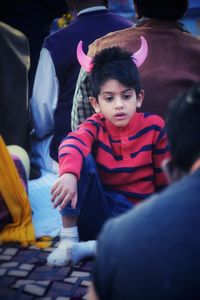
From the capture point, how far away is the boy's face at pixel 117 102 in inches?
89.2

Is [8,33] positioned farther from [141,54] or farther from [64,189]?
[64,189]

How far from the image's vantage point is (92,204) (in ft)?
7.44

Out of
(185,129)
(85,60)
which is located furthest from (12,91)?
(185,129)

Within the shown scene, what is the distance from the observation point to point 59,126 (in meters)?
3.15

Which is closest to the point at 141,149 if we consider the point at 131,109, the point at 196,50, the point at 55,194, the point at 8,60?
the point at 131,109

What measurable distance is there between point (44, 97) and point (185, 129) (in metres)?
2.37

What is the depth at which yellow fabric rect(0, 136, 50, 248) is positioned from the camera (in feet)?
8.33

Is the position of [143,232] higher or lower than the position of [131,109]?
higher

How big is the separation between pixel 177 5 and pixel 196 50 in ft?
1.01

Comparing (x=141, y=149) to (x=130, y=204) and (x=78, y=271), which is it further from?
(x=78, y=271)

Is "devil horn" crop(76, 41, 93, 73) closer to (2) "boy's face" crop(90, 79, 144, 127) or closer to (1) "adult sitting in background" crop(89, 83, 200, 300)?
(2) "boy's face" crop(90, 79, 144, 127)

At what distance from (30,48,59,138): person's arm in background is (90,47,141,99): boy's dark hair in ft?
2.82

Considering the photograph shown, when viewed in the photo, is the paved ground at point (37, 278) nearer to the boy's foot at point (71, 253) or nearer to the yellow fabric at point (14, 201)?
the boy's foot at point (71, 253)

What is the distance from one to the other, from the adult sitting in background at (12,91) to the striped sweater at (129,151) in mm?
1030
